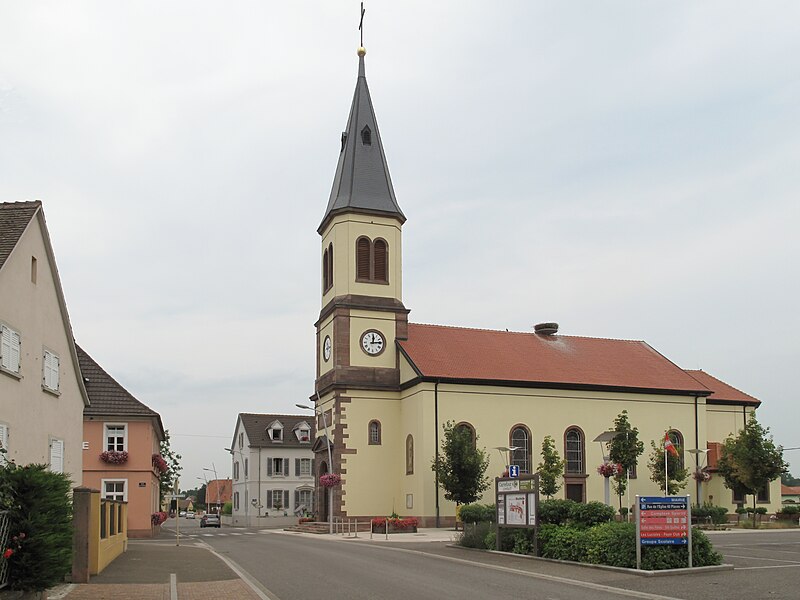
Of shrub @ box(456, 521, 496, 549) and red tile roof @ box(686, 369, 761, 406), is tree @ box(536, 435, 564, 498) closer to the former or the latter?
red tile roof @ box(686, 369, 761, 406)

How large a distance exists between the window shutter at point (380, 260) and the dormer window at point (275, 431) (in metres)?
34.8

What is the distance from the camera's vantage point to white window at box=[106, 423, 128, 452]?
40750mm

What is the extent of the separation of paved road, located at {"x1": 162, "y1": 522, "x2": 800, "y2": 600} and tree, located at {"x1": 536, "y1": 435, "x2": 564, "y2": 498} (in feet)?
62.8

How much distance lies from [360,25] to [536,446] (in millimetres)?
27340

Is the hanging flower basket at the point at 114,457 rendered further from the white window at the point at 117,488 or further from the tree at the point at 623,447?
the tree at the point at 623,447

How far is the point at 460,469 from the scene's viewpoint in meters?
43.8

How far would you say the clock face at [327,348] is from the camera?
162 ft

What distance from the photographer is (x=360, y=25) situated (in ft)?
179

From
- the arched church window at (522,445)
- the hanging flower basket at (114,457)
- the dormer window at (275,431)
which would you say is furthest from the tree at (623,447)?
the dormer window at (275,431)

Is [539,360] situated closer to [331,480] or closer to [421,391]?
[421,391]

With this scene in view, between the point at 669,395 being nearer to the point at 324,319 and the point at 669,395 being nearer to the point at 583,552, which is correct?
the point at 324,319

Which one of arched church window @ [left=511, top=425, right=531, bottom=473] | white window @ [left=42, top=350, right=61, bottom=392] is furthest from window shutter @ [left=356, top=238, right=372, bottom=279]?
white window @ [left=42, top=350, right=61, bottom=392]

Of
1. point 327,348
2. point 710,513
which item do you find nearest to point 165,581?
point 327,348

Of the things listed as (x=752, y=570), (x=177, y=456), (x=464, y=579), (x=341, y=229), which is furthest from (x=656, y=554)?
(x=177, y=456)
